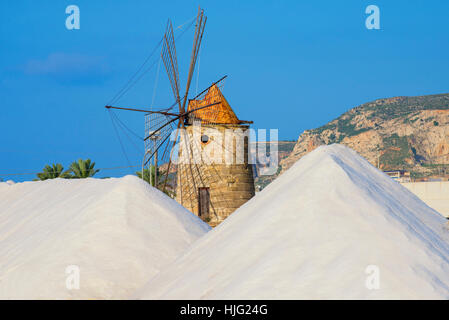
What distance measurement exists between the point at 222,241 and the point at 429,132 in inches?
3474

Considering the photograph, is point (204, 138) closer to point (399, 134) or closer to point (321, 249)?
point (321, 249)

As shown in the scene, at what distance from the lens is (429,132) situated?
90.1 metres

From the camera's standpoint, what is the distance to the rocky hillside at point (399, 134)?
8512cm

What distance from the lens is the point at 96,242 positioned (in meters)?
10.2

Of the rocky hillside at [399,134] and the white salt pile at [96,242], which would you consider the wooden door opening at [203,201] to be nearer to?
the white salt pile at [96,242]

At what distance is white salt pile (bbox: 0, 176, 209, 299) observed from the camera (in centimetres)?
914

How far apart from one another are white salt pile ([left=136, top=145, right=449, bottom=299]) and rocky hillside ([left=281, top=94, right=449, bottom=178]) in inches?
2856

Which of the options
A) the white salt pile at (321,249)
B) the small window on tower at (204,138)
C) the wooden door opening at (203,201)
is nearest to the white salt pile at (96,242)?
the white salt pile at (321,249)

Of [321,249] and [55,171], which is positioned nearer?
[321,249]

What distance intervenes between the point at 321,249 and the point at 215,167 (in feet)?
67.2

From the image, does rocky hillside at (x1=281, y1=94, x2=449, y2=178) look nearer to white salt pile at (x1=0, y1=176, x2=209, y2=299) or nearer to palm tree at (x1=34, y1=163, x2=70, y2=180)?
palm tree at (x1=34, y1=163, x2=70, y2=180)

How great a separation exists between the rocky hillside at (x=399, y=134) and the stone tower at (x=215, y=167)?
54.3 meters

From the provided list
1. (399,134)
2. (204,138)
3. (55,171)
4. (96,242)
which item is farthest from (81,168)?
(399,134)
